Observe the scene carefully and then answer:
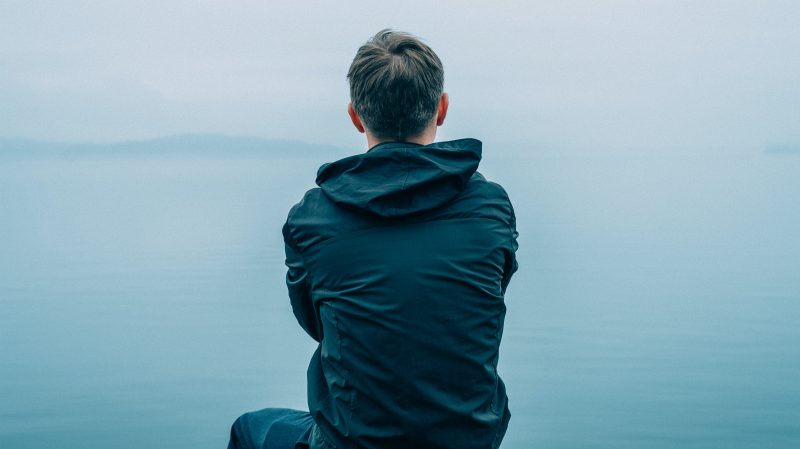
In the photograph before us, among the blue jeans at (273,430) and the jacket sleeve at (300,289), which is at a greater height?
the jacket sleeve at (300,289)

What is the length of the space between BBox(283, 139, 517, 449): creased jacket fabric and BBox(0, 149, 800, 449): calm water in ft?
13.1

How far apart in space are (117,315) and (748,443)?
→ 6.74 metres

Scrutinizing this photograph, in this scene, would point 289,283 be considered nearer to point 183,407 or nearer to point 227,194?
point 183,407

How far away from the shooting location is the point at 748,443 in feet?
19.6

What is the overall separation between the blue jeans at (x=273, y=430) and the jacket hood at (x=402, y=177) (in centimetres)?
64

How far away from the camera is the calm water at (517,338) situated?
6.29 m

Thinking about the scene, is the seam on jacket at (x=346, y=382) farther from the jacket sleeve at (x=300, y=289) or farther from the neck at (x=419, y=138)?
the neck at (x=419, y=138)

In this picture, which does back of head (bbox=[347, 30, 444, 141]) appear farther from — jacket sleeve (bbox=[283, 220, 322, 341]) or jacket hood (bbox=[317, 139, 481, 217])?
jacket sleeve (bbox=[283, 220, 322, 341])

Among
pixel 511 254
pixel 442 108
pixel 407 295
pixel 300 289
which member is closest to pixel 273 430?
pixel 300 289

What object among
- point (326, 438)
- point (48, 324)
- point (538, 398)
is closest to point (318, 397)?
point (326, 438)

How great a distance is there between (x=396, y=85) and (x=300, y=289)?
547mm

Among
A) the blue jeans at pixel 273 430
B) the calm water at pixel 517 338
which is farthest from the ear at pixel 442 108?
the calm water at pixel 517 338

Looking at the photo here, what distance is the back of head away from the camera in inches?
87.6

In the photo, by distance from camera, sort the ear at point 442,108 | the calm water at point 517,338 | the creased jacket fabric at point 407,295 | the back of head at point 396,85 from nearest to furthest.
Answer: the creased jacket fabric at point 407,295
the back of head at point 396,85
the ear at point 442,108
the calm water at point 517,338
